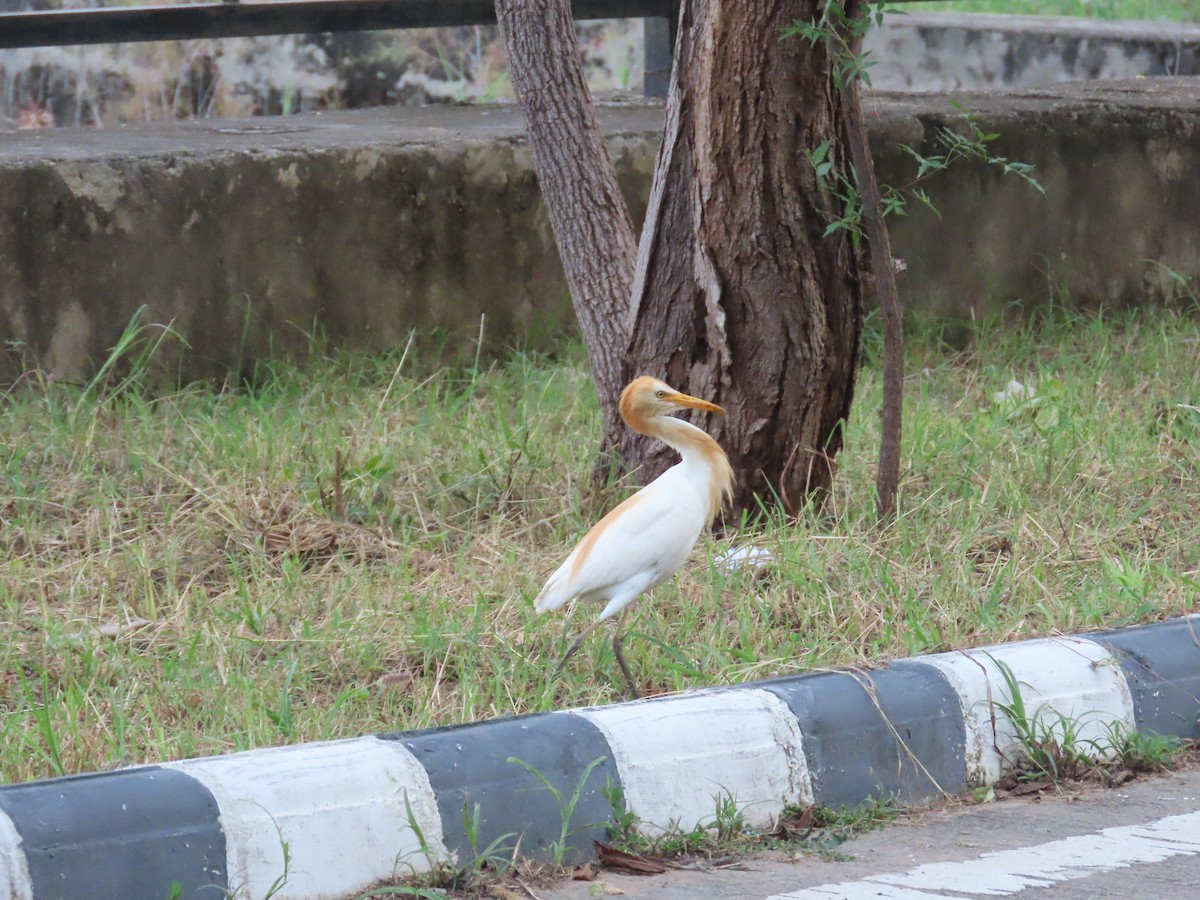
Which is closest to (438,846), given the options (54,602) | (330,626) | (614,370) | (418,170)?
(330,626)

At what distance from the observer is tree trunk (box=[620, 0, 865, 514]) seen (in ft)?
12.7

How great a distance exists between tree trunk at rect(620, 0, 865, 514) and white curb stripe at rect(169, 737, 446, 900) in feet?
6.30

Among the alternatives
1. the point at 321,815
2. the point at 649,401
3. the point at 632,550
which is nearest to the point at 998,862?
the point at 632,550

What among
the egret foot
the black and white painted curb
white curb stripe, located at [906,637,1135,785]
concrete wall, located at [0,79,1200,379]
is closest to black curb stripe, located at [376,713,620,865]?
the black and white painted curb

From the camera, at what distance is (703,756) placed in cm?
255

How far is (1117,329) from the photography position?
6.30 metres

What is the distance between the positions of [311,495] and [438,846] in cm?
184

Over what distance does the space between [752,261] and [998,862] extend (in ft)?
6.30

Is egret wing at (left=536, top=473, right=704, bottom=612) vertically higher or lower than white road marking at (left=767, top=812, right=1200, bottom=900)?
higher

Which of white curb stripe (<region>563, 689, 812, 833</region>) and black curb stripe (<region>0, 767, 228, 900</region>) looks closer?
black curb stripe (<region>0, 767, 228, 900</region>)

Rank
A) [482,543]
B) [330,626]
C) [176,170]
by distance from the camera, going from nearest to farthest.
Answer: [330,626], [482,543], [176,170]

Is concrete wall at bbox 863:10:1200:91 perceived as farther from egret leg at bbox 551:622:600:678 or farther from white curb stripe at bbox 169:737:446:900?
white curb stripe at bbox 169:737:446:900

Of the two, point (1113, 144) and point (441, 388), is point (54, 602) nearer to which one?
point (441, 388)

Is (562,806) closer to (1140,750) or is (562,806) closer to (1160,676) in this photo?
(1140,750)
